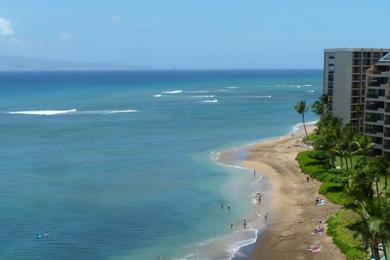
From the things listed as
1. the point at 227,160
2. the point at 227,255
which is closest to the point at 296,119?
the point at 227,160

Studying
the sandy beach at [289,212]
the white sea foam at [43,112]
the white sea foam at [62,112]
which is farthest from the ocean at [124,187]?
the white sea foam at [43,112]

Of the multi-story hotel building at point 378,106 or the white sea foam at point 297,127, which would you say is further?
the white sea foam at point 297,127

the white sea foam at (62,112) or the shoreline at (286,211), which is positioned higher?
the white sea foam at (62,112)

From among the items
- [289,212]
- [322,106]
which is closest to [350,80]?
[322,106]

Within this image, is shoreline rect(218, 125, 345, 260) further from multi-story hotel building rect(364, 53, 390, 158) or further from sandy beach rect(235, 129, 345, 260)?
multi-story hotel building rect(364, 53, 390, 158)

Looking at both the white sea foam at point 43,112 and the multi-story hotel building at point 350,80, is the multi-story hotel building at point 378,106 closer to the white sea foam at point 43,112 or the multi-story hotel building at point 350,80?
the multi-story hotel building at point 350,80

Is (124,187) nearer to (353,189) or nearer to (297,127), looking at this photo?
(353,189)

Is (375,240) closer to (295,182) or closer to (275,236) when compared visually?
(275,236)

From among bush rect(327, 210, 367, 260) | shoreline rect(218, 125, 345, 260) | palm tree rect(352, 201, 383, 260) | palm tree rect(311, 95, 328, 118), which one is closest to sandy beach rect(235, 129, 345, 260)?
shoreline rect(218, 125, 345, 260)

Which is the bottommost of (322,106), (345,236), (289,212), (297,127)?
(289,212)
